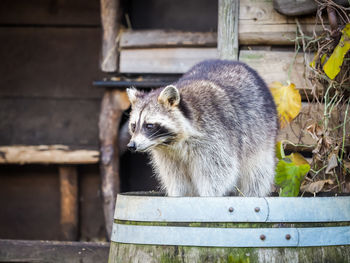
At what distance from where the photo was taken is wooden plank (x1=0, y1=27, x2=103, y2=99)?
18.3 feet

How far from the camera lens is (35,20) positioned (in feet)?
18.4

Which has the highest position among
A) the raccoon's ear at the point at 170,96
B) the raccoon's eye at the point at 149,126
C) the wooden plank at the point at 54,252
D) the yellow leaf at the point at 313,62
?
the yellow leaf at the point at 313,62

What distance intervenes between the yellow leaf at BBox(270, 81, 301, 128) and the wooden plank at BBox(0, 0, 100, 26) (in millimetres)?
2528

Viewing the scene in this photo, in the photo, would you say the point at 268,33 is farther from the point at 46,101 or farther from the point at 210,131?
the point at 46,101

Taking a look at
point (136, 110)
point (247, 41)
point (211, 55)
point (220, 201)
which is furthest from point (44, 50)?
point (220, 201)

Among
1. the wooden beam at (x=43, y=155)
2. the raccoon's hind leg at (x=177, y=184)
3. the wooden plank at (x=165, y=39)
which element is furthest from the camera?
the wooden beam at (x=43, y=155)

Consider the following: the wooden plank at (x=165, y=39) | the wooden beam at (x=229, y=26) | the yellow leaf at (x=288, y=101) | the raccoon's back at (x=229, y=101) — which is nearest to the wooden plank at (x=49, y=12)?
the wooden plank at (x=165, y=39)

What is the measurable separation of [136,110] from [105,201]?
1.97m

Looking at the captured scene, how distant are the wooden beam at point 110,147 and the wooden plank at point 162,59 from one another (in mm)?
258

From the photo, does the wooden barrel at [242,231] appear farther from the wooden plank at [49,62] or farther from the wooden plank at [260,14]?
the wooden plank at [49,62]

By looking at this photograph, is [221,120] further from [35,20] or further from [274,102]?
[35,20]

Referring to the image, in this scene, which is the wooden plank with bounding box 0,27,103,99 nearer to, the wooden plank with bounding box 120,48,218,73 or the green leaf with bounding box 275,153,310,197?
the wooden plank with bounding box 120,48,218,73

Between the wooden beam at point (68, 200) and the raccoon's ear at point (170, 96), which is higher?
the raccoon's ear at point (170, 96)

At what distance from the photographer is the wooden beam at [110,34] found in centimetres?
476
